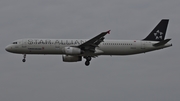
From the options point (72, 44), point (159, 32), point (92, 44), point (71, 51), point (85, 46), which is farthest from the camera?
point (159, 32)

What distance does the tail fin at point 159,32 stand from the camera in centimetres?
7906

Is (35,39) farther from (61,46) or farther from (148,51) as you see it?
(148,51)

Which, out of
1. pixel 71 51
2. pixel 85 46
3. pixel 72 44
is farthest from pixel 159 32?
pixel 71 51

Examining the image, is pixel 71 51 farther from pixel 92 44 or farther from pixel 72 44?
pixel 92 44

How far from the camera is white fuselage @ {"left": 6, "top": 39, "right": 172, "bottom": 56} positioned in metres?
74.4

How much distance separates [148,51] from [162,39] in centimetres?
344

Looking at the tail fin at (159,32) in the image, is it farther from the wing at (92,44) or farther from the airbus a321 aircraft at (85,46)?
the wing at (92,44)

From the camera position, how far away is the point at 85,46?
245ft

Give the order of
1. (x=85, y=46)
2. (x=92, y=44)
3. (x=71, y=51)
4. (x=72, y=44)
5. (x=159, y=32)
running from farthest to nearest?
(x=159, y=32) → (x=72, y=44) → (x=85, y=46) → (x=92, y=44) → (x=71, y=51)

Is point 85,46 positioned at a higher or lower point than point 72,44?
lower

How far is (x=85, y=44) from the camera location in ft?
244

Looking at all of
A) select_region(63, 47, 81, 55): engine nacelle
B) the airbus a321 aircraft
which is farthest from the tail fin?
select_region(63, 47, 81, 55): engine nacelle

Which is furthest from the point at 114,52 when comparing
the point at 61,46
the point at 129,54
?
the point at 61,46

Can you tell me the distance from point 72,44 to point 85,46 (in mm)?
2003
